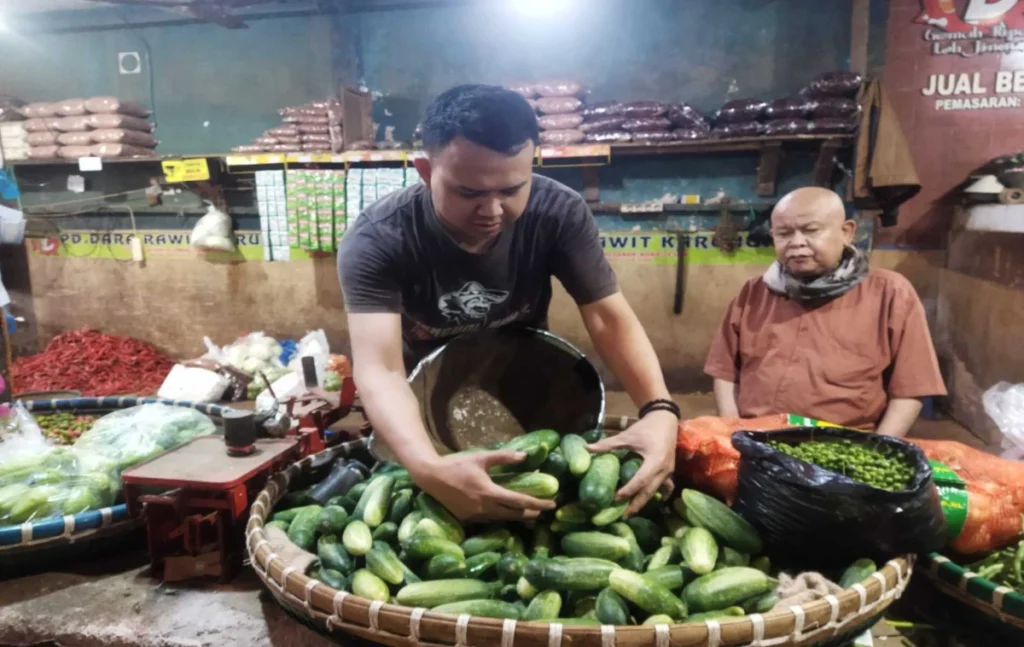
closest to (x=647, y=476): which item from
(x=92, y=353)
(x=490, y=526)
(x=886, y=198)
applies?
(x=490, y=526)

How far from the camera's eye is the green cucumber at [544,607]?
4.41 ft

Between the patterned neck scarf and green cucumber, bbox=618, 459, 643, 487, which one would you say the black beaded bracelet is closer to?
green cucumber, bbox=618, 459, 643, 487

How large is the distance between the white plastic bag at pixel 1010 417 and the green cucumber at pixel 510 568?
267 cm

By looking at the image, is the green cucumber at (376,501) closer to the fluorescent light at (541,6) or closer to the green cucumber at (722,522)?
the green cucumber at (722,522)

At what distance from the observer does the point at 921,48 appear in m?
5.15

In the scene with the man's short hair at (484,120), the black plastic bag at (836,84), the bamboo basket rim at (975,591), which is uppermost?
the black plastic bag at (836,84)

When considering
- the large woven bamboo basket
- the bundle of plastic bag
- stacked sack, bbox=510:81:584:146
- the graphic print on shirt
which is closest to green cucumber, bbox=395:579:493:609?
the graphic print on shirt

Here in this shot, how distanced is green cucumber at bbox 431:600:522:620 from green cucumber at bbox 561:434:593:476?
0.38 m

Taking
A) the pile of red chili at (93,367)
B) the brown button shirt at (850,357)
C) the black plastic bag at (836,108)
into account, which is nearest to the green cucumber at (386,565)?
the brown button shirt at (850,357)

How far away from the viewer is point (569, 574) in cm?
140

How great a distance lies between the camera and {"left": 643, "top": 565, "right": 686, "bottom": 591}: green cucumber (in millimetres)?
1416

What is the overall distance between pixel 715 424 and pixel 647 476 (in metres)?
0.44

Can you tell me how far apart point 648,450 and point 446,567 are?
2.01 feet

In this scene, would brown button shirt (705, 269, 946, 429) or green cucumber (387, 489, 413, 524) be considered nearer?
green cucumber (387, 489, 413, 524)
